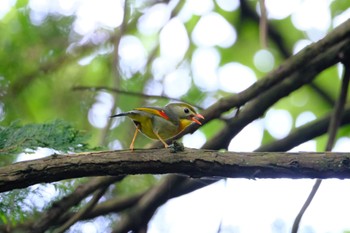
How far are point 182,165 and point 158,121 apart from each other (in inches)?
15.7

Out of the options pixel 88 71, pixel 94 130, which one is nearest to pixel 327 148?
pixel 94 130

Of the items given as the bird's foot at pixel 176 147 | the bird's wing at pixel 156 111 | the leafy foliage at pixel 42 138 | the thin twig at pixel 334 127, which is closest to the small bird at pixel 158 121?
the bird's wing at pixel 156 111

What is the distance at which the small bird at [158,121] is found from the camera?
8.21 feet

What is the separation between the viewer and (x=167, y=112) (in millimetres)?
2576

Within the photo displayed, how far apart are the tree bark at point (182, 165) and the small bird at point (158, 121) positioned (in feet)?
0.99

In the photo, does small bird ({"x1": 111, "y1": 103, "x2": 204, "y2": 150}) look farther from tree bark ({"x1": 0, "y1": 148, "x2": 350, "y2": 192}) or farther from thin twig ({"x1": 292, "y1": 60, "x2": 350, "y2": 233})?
thin twig ({"x1": 292, "y1": 60, "x2": 350, "y2": 233})

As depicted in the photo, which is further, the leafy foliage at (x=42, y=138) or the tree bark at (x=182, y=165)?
the leafy foliage at (x=42, y=138)

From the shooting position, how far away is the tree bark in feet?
6.98

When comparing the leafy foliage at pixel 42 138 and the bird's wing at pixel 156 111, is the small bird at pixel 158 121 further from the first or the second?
the leafy foliage at pixel 42 138

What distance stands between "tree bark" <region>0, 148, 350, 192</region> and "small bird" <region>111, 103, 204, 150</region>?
302mm

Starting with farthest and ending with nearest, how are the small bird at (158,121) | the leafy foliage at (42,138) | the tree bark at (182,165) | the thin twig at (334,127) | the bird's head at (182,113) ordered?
1. the thin twig at (334,127)
2. the bird's head at (182,113)
3. the small bird at (158,121)
4. the leafy foliage at (42,138)
5. the tree bark at (182,165)

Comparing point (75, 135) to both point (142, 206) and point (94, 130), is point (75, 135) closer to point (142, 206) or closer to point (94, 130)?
point (142, 206)

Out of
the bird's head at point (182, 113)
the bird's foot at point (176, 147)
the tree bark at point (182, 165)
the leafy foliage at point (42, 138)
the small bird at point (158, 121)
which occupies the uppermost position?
the bird's head at point (182, 113)

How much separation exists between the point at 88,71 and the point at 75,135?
2.22 metres
